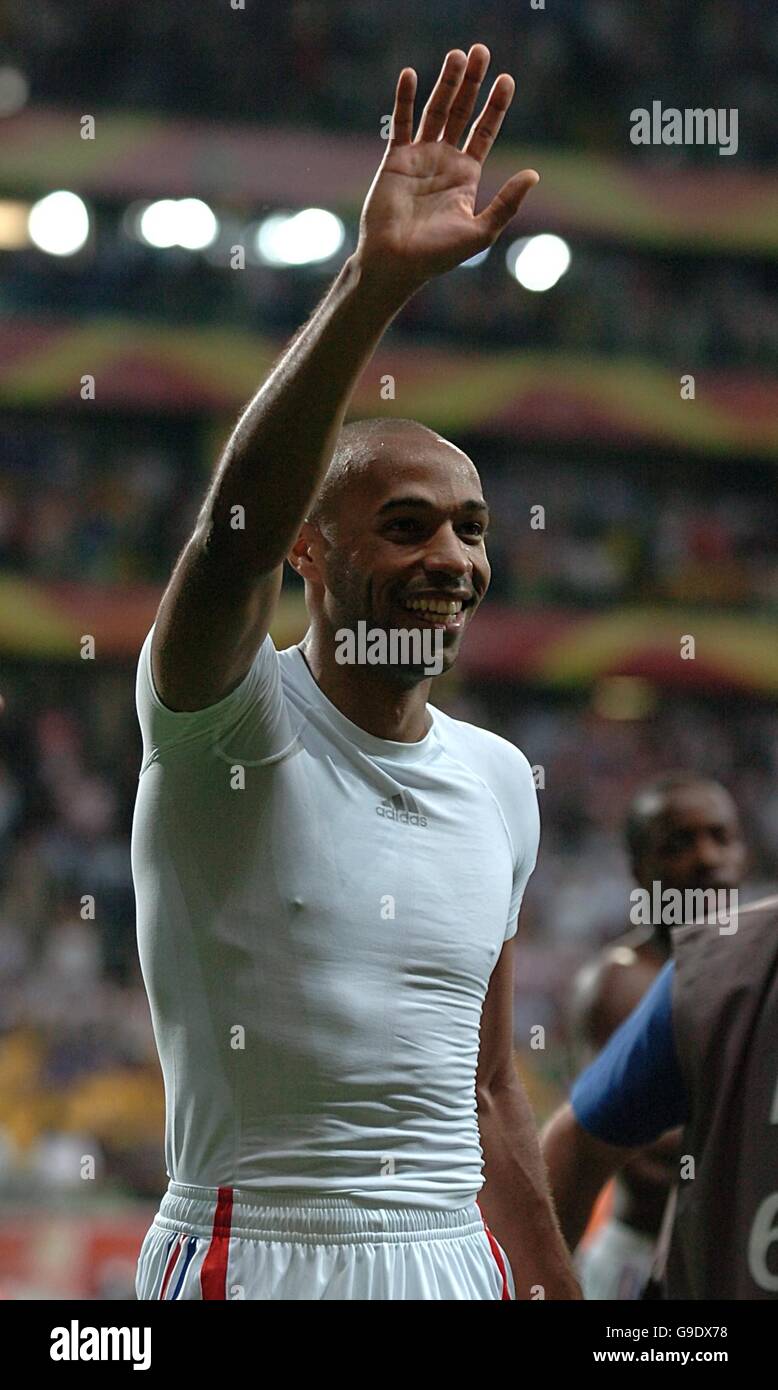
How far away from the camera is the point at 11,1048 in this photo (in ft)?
32.5

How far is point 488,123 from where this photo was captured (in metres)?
2.01

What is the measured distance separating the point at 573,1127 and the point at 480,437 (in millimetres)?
12505

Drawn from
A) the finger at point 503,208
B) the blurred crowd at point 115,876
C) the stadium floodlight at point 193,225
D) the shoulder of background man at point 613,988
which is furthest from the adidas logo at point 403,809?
the stadium floodlight at point 193,225

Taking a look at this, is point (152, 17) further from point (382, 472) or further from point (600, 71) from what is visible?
point (382, 472)

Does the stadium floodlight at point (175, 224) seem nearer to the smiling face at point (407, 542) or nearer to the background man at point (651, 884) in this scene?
the background man at point (651, 884)

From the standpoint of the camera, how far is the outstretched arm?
71.9 inches

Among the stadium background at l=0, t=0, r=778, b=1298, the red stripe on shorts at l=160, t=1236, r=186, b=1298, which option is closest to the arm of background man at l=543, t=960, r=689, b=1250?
the red stripe on shorts at l=160, t=1236, r=186, b=1298

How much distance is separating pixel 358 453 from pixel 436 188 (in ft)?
1.46

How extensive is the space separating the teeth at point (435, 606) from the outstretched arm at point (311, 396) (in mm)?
281

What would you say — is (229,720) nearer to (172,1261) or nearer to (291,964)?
A: (291,964)

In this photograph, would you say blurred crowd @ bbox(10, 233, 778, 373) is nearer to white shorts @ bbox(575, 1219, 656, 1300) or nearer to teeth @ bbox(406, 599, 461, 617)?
white shorts @ bbox(575, 1219, 656, 1300)

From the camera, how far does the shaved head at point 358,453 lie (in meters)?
2.28

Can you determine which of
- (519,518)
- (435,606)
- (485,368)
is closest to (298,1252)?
(435,606)

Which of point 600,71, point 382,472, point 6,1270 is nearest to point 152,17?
point 600,71
